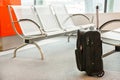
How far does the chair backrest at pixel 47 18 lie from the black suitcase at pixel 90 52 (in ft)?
4.88

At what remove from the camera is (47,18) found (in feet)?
13.0

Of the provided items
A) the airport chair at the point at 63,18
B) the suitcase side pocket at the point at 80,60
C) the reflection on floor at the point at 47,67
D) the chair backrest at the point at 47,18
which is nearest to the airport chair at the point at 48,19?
the chair backrest at the point at 47,18

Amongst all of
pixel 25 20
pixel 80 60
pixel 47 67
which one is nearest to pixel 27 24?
pixel 25 20

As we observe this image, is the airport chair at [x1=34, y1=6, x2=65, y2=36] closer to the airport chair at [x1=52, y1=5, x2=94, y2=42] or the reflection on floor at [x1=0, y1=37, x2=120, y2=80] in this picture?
the airport chair at [x1=52, y1=5, x2=94, y2=42]

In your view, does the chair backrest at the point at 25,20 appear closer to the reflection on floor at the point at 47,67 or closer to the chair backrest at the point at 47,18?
the chair backrest at the point at 47,18

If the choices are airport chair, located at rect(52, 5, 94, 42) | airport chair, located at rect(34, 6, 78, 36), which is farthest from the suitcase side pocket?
airport chair, located at rect(52, 5, 94, 42)

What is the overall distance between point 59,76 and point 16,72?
0.56 metres

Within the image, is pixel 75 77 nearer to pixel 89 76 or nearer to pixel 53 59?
pixel 89 76

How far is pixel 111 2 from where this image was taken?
6059 mm

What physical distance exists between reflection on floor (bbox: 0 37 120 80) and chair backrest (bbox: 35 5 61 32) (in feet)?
1.69

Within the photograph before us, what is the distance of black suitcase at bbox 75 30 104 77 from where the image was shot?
89.0 inches

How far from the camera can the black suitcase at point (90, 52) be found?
2262 millimetres

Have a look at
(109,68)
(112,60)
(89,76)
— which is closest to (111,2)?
(112,60)

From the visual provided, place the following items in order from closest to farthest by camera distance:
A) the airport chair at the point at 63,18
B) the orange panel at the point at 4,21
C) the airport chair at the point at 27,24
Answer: the airport chair at the point at 27,24
the orange panel at the point at 4,21
the airport chair at the point at 63,18
